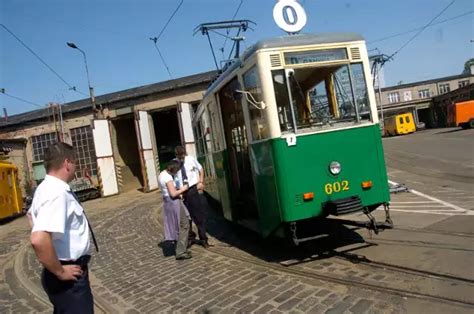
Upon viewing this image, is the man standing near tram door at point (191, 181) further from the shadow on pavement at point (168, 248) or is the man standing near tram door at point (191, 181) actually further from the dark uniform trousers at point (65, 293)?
the dark uniform trousers at point (65, 293)

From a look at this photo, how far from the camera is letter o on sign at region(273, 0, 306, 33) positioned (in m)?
7.62

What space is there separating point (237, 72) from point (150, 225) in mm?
6819

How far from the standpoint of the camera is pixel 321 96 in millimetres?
7117

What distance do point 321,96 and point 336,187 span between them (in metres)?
1.42

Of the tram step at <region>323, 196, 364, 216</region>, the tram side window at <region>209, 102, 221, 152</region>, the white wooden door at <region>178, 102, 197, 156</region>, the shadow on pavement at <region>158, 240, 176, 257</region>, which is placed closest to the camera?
the tram step at <region>323, 196, 364, 216</region>

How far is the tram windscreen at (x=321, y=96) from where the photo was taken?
21.8ft

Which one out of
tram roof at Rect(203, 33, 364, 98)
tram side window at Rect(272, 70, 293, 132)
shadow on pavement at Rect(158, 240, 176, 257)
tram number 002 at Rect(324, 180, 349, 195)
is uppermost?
tram roof at Rect(203, 33, 364, 98)

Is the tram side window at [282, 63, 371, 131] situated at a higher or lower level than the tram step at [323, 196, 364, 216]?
higher

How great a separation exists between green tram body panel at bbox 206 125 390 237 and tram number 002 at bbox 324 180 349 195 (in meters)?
0.03

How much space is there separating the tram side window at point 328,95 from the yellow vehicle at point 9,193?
1807 centimetres

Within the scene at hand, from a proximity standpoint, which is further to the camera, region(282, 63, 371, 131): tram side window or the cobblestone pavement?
region(282, 63, 371, 131): tram side window

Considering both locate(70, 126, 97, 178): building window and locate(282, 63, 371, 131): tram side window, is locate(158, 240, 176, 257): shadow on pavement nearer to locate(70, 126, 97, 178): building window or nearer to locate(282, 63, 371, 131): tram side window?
locate(282, 63, 371, 131): tram side window

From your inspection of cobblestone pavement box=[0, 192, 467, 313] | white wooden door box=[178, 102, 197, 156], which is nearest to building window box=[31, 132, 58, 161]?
white wooden door box=[178, 102, 197, 156]

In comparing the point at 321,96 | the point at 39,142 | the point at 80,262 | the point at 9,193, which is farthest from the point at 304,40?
the point at 39,142
